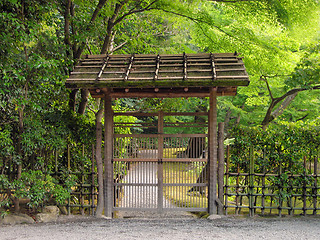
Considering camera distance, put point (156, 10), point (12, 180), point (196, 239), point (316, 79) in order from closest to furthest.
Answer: point (196, 239)
point (12, 180)
point (316, 79)
point (156, 10)

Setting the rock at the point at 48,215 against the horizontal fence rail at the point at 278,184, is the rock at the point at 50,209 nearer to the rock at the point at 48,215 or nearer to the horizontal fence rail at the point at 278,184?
the rock at the point at 48,215

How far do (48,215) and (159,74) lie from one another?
165 inches

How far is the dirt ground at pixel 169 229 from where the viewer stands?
5797 mm

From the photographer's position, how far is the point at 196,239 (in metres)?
5.64

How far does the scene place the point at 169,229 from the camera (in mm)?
6207

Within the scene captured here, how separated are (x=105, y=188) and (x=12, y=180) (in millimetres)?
2163

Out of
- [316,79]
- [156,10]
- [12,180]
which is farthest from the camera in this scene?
[156,10]

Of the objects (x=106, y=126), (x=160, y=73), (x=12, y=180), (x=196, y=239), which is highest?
(x=160, y=73)

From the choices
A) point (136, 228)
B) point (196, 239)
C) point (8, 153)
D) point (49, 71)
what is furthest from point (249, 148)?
point (8, 153)

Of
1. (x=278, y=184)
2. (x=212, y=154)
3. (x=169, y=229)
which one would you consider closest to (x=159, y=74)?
(x=212, y=154)

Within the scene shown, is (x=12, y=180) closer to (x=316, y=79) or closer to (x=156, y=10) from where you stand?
(x=156, y=10)

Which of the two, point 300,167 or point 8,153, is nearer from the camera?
point 8,153

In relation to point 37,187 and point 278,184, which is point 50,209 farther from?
point 278,184

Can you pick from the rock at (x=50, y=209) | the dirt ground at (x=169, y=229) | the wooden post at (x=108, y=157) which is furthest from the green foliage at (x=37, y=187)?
the wooden post at (x=108, y=157)
